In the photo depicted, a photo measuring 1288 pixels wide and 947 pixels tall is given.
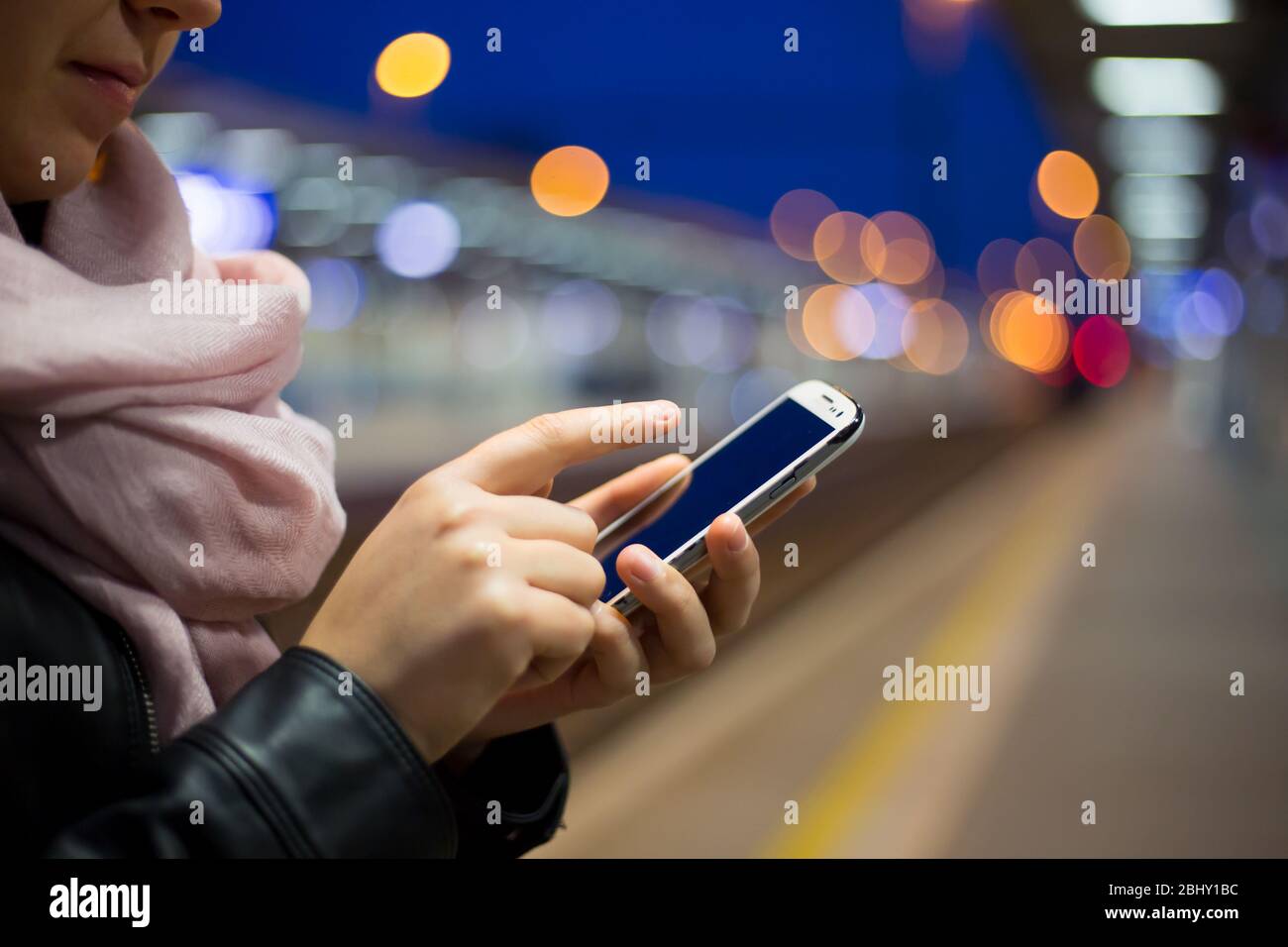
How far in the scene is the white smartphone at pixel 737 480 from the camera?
1283mm

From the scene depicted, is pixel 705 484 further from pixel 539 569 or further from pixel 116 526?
pixel 116 526

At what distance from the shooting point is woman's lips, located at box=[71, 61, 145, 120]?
42.2 inches

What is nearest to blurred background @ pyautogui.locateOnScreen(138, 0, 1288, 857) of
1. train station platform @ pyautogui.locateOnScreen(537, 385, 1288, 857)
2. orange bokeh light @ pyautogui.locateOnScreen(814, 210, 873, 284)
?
train station platform @ pyautogui.locateOnScreen(537, 385, 1288, 857)

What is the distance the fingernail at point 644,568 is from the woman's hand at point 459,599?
0.10 meters

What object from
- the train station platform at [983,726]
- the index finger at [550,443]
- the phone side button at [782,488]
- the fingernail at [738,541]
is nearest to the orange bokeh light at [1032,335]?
the train station platform at [983,726]

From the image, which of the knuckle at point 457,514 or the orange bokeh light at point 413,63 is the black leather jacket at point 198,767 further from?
the orange bokeh light at point 413,63

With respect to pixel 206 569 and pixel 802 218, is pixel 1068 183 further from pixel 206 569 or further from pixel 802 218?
pixel 206 569

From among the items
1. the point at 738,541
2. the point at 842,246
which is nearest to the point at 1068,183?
the point at 842,246

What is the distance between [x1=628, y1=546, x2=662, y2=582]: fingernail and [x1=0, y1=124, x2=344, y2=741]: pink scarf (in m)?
0.37

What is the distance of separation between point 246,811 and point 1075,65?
21.1m
